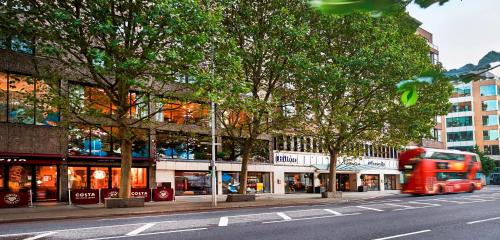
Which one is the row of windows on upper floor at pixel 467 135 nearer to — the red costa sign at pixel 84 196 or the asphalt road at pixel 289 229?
the red costa sign at pixel 84 196

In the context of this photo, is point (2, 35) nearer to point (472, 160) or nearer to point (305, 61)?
point (305, 61)

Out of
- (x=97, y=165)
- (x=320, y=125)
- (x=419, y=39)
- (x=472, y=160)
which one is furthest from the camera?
(x=472, y=160)

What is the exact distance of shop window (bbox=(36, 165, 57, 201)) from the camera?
1202 inches

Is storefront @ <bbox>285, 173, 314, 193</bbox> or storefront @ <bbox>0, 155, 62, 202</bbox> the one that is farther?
storefront @ <bbox>285, 173, 314, 193</bbox>

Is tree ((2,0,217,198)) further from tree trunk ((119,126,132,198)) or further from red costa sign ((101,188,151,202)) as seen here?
red costa sign ((101,188,151,202))

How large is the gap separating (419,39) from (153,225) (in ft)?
97.1

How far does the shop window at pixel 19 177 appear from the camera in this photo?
2945cm

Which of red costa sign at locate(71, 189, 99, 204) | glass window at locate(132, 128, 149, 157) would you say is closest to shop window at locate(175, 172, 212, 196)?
glass window at locate(132, 128, 149, 157)

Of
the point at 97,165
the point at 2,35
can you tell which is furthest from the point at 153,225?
the point at 97,165

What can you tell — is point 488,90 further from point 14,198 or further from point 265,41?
point 14,198

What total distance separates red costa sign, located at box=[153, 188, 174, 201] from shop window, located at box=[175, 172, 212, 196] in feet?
15.6

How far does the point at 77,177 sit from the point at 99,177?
1.71 metres

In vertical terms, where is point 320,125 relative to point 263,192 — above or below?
above

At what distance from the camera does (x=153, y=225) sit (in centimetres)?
1628
